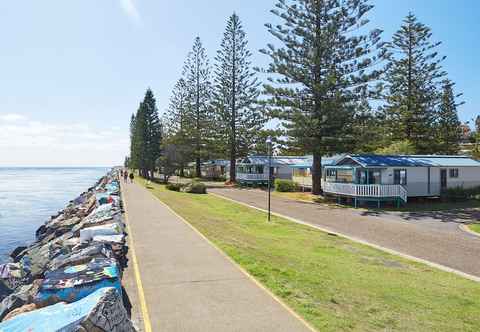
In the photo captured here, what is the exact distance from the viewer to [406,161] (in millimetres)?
26359

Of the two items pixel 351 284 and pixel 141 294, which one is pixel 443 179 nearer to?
pixel 351 284

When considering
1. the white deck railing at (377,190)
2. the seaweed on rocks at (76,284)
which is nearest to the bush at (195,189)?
the white deck railing at (377,190)

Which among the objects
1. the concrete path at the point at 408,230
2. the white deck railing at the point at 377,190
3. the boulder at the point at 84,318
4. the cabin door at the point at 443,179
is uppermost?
the cabin door at the point at 443,179

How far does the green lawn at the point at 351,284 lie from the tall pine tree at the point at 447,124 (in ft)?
121

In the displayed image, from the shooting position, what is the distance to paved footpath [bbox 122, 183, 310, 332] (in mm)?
5949

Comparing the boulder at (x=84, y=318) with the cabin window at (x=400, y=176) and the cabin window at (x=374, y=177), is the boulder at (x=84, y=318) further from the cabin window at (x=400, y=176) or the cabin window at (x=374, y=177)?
the cabin window at (x=400, y=176)

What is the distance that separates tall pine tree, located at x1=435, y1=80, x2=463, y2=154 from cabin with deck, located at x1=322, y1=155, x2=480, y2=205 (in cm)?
1617

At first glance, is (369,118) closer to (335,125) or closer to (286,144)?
(335,125)

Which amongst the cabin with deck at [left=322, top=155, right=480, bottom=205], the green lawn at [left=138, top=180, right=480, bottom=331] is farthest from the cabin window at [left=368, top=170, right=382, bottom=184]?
the green lawn at [left=138, top=180, right=480, bottom=331]

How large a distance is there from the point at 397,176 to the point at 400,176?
316 mm

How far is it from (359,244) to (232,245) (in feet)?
15.3

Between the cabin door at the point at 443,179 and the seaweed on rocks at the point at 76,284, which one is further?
the cabin door at the point at 443,179

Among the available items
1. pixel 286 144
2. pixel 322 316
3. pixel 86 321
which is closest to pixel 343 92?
pixel 286 144

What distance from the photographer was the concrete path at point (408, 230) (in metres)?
11.7
